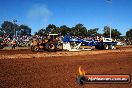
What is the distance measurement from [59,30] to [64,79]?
75506 mm

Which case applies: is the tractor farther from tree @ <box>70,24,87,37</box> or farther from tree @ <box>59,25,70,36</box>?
tree @ <box>59,25,70,36</box>

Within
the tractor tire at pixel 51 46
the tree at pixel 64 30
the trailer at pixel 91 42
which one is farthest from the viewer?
the tree at pixel 64 30

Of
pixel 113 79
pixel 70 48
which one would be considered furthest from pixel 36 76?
pixel 70 48

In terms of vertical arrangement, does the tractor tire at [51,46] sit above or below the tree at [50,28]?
below

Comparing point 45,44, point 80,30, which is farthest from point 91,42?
point 80,30

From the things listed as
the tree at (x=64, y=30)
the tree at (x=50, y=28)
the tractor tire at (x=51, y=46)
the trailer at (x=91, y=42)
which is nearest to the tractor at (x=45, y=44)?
the tractor tire at (x=51, y=46)

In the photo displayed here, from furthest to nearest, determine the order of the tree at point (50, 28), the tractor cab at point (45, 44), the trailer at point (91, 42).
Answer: the tree at point (50, 28) → the trailer at point (91, 42) → the tractor cab at point (45, 44)

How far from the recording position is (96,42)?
126ft

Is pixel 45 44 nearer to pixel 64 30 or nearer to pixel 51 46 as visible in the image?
pixel 51 46

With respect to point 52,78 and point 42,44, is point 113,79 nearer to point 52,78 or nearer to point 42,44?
point 52,78

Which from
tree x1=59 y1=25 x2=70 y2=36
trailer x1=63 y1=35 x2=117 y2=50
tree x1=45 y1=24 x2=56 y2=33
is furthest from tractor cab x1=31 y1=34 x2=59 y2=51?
tree x1=59 y1=25 x2=70 y2=36

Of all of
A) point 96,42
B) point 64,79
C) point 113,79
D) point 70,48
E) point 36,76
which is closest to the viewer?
point 113,79

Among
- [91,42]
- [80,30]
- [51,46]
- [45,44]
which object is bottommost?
[51,46]

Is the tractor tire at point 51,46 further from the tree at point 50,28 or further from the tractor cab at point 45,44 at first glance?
the tree at point 50,28
